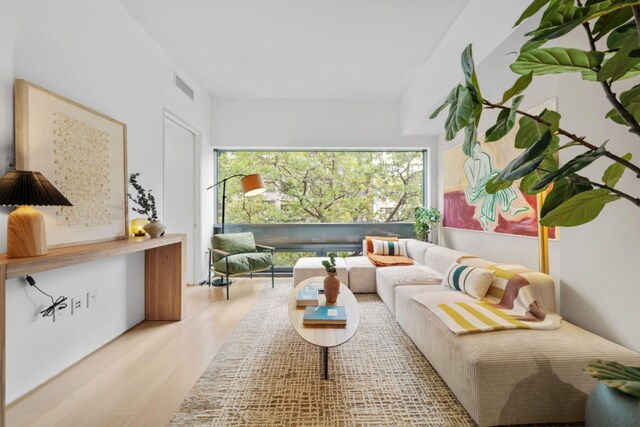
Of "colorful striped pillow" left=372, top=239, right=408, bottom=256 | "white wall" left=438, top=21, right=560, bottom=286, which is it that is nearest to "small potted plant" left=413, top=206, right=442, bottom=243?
"colorful striped pillow" left=372, top=239, right=408, bottom=256

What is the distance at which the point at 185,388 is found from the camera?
191 centimetres

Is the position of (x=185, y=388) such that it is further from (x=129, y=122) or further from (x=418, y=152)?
(x=418, y=152)

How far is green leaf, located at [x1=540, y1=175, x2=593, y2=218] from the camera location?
93cm

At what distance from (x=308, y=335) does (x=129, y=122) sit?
262 cm

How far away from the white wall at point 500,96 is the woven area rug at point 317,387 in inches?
52.9

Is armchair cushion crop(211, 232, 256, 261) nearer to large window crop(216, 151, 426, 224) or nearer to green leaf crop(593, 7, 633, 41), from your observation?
large window crop(216, 151, 426, 224)

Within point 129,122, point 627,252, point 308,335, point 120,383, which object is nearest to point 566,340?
point 627,252

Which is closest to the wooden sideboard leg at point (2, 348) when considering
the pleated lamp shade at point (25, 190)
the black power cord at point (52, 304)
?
the pleated lamp shade at point (25, 190)

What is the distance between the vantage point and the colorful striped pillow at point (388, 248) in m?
4.45

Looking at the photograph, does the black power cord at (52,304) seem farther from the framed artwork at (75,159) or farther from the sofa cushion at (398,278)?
the sofa cushion at (398,278)

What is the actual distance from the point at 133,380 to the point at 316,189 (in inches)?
148

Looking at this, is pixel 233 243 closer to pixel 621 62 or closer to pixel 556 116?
pixel 556 116

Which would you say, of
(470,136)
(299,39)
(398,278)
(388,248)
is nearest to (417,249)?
(388,248)

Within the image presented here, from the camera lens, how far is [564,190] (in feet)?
3.11
